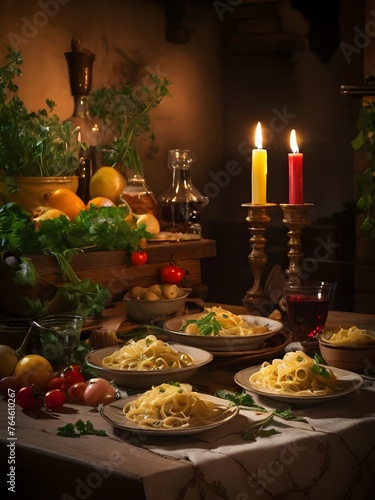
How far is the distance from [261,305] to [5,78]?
3.18 ft

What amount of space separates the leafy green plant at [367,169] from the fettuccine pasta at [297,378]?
5.52 ft

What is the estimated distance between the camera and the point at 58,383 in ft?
5.07

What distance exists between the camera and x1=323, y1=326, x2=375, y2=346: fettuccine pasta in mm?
1691

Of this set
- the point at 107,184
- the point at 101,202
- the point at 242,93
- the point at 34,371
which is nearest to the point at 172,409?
the point at 34,371

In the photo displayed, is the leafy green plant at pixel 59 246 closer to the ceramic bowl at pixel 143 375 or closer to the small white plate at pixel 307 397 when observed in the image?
the ceramic bowl at pixel 143 375

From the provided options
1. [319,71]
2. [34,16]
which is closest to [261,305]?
[34,16]

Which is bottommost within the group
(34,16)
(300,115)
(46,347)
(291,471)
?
(291,471)

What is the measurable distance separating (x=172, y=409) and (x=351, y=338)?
54 cm

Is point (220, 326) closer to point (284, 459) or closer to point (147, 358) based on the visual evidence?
point (147, 358)

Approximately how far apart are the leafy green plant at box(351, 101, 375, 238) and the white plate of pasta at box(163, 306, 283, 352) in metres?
1.35

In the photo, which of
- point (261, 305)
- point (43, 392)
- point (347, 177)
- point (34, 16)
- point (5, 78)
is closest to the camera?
point (43, 392)

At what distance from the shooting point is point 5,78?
2305 millimetres

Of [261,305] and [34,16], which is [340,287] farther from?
[34,16]

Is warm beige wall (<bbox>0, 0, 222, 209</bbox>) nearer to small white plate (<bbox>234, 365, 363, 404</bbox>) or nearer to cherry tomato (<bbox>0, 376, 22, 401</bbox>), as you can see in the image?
cherry tomato (<bbox>0, 376, 22, 401</bbox>)
